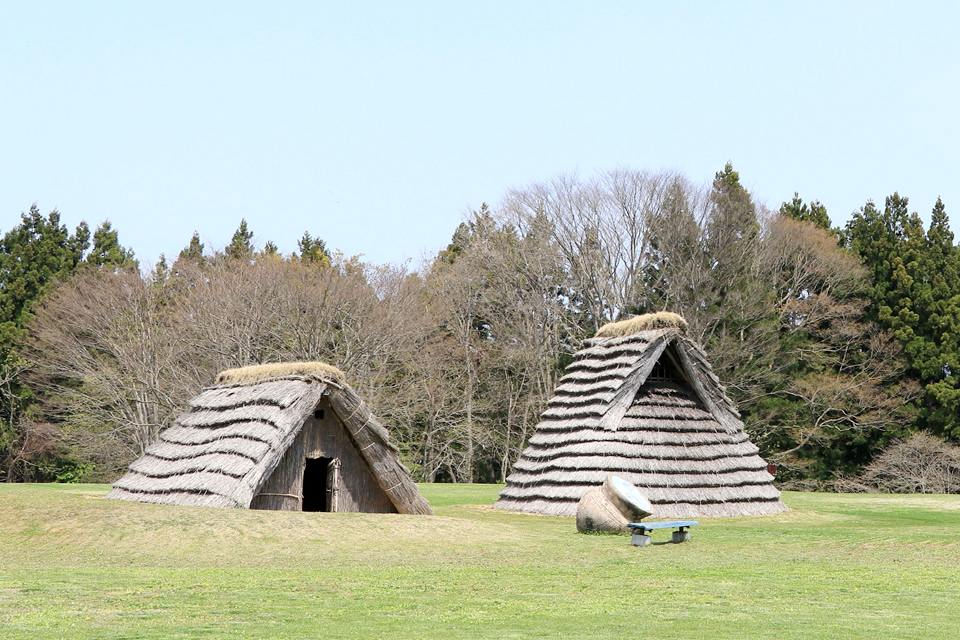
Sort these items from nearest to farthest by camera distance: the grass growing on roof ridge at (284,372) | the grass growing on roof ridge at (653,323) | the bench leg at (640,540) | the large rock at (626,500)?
Result: the bench leg at (640,540) < the large rock at (626,500) < the grass growing on roof ridge at (284,372) < the grass growing on roof ridge at (653,323)

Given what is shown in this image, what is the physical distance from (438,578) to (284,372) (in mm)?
11149

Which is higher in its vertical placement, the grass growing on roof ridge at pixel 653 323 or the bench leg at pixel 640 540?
the grass growing on roof ridge at pixel 653 323

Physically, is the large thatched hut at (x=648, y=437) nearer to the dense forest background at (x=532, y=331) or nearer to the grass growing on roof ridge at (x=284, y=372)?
the grass growing on roof ridge at (x=284, y=372)

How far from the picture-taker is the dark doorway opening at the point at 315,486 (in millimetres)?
23703

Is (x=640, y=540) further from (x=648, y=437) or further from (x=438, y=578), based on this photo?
(x=648, y=437)

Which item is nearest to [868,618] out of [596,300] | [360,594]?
[360,594]

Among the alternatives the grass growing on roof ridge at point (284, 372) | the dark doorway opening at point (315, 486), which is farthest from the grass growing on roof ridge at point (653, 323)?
the dark doorway opening at point (315, 486)

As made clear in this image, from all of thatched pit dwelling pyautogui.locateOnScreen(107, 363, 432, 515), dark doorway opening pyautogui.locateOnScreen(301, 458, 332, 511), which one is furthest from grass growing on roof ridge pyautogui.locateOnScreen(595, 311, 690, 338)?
dark doorway opening pyautogui.locateOnScreen(301, 458, 332, 511)

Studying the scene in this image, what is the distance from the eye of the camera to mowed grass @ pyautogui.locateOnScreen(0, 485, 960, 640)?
9.47 meters

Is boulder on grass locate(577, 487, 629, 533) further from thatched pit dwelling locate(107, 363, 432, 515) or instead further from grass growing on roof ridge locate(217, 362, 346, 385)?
grass growing on roof ridge locate(217, 362, 346, 385)

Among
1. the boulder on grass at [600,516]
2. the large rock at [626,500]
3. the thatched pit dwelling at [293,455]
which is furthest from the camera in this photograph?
the thatched pit dwelling at [293,455]

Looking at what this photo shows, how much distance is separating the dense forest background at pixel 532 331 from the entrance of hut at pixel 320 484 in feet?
69.8

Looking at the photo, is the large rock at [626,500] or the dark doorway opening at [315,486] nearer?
the large rock at [626,500]

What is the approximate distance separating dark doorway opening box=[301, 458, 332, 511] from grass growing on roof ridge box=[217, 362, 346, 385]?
81.3 inches
